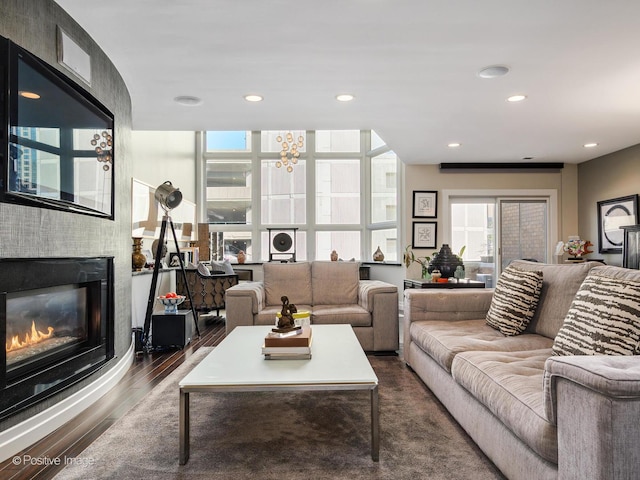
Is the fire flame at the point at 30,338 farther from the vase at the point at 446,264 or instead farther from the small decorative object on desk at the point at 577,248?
the small decorative object on desk at the point at 577,248

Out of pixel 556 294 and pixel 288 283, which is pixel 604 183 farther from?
pixel 288 283

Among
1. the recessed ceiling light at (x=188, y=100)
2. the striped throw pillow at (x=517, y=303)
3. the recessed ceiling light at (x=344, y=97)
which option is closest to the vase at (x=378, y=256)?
the recessed ceiling light at (x=344, y=97)

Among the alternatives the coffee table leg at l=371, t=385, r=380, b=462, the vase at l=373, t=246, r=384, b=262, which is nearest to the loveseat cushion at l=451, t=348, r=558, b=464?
the coffee table leg at l=371, t=385, r=380, b=462

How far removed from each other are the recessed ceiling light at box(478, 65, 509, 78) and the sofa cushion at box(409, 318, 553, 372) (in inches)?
72.4

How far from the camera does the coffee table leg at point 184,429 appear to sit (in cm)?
193

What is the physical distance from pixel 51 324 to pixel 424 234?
532 cm

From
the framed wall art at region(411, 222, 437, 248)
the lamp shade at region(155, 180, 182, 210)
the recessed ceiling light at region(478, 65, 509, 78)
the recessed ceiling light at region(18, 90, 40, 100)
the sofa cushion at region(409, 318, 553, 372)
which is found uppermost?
the recessed ceiling light at region(478, 65, 509, 78)

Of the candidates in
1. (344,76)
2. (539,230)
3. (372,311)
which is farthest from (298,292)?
(539,230)

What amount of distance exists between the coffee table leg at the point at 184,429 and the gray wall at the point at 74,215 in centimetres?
86

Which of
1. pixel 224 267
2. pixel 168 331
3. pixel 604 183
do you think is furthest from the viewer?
pixel 224 267

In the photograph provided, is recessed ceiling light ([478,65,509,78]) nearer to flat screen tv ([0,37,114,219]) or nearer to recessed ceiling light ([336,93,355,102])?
recessed ceiling light ([336,93,355,102])

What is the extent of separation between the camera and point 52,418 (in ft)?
7.74

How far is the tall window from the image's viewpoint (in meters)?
8.54

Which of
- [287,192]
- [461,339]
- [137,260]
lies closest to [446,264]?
[461,339]
